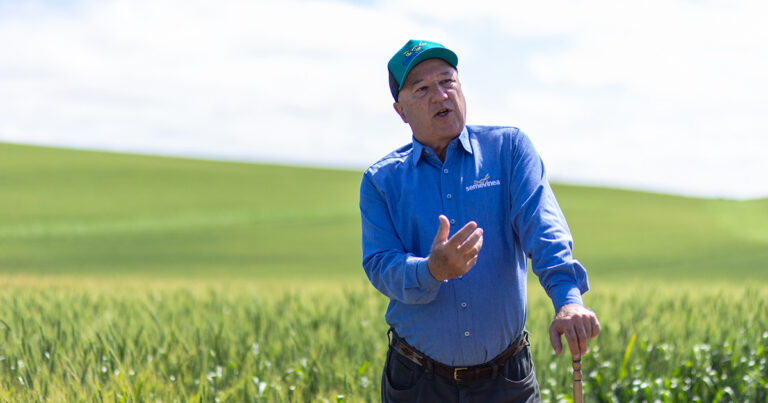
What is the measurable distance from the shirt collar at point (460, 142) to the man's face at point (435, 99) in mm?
27

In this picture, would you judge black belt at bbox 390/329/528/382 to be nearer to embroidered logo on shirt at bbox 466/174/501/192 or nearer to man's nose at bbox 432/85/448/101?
embroidered logo on shirt at bbox 466/174/501/192

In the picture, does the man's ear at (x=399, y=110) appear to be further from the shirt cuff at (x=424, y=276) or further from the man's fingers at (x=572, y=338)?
the man's fingers at (x=572, y=338)

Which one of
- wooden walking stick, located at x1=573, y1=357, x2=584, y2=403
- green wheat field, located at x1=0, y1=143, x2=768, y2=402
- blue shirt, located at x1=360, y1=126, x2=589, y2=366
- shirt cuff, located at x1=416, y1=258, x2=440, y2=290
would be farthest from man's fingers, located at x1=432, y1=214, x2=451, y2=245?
green wheat field, located at x1=0, y1=143, x2=768, y2=402

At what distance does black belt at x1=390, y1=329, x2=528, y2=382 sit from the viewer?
10.6 ft

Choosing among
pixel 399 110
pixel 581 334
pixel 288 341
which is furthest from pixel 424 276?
pixel 288 341

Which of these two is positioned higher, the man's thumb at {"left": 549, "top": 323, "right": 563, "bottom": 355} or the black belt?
the man's thumb at {"left": 549, "top": 323, "right": 563, "bottom": 355}

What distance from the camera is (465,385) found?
10.7 feet

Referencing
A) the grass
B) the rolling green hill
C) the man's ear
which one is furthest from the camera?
the rolling green hill

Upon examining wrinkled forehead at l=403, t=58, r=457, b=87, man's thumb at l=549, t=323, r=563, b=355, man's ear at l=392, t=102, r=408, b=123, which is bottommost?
man's thumb at l=549, t=323, r=563, b=355

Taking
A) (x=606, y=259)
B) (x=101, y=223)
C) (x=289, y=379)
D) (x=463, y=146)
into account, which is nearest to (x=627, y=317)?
(x=289, y=379)

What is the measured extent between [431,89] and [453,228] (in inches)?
22.6

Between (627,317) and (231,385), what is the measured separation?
13.3 feet

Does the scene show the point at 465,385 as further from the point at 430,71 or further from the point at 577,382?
the point at 430,71

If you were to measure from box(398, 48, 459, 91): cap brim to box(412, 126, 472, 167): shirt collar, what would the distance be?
264 mm
